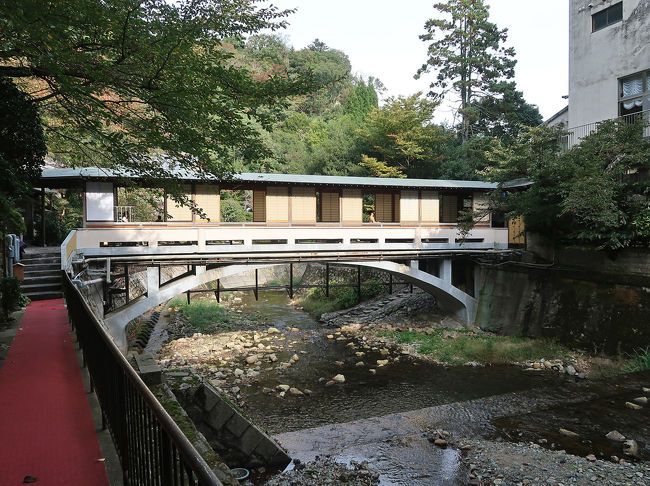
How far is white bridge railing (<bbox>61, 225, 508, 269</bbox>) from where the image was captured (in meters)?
14.0

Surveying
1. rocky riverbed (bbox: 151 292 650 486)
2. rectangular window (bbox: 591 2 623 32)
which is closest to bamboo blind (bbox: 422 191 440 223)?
rocky riverbed (bbox: 151 292 650 486)

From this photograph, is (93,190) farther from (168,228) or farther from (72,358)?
(72,358)

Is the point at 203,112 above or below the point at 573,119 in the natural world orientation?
below

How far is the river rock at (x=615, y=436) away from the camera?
8781 mm

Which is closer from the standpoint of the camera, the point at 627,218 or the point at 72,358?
the point at 72,358

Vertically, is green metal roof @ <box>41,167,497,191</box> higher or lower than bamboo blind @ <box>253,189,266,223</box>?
higher

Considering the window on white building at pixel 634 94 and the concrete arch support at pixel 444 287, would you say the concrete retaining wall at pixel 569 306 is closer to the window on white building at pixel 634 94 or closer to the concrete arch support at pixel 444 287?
the concrete arch support at pixel 444 287

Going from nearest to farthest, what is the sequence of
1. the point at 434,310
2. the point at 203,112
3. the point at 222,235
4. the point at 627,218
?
the point at 203,112 → the point at 627,218 → the point at 222,235 → the point at 434,310

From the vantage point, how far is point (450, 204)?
22719 millimetres

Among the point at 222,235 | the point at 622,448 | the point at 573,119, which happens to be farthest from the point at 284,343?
the point at 573,119

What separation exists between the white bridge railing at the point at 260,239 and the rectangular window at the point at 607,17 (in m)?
Answer: 9.88

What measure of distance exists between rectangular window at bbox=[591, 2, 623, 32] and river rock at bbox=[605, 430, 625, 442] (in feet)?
57.4

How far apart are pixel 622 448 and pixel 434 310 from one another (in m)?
13.5

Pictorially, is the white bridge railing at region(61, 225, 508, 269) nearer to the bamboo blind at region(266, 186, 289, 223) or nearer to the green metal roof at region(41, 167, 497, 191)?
the bamboo blind at region(266, 186, 289, 223)
